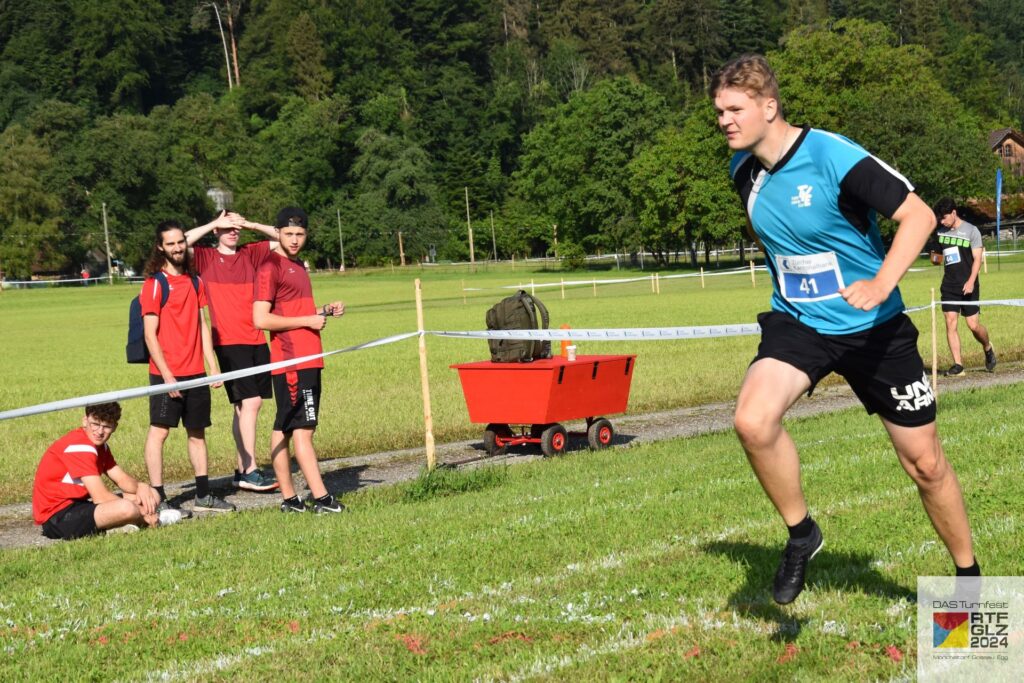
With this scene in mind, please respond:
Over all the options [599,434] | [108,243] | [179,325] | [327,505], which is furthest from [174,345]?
[108,243]

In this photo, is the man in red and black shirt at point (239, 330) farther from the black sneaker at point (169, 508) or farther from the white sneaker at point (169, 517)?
the white sneaker at point (169, 517)

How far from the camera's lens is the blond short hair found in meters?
4.80

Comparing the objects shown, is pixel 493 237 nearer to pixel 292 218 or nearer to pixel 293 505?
pixel 292 218

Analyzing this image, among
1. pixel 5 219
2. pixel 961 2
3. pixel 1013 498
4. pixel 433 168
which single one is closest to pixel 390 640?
pixel 1013 498

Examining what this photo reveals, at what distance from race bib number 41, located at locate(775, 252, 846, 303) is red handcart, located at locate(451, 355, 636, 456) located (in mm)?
6320

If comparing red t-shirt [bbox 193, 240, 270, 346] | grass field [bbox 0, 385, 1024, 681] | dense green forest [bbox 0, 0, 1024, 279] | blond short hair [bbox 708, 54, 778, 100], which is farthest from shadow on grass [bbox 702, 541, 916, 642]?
dense green forest [bbox 0, 0, 1024, 279]

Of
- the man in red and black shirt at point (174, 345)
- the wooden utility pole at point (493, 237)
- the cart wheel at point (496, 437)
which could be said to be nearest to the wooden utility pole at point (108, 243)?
the wooden utility pole at point (493, 237)

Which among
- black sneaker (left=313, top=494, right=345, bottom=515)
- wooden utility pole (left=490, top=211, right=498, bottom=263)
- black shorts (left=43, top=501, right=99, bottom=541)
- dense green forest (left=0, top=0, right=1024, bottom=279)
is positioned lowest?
wooden utility pole (left=490, top=211, right=498, bottom=263)

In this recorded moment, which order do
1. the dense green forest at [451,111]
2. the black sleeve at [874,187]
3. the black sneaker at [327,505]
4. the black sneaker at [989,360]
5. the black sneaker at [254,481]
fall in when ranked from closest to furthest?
the black sleeve at [874,187]
the black sneaker at [327,505]
the black sneaker at [254,481]
the black sneaker at [989,360]
the dense green forest at [451,111]

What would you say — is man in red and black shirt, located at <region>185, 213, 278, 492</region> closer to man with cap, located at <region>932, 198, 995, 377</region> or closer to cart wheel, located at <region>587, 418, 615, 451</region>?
cart wheel, located at <region>587, 418, 615, 451</region>

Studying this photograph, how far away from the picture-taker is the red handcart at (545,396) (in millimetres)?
11406

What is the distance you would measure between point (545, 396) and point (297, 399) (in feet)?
10.2

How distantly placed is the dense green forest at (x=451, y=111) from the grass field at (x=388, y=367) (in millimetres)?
37849

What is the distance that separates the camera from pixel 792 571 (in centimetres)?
478
